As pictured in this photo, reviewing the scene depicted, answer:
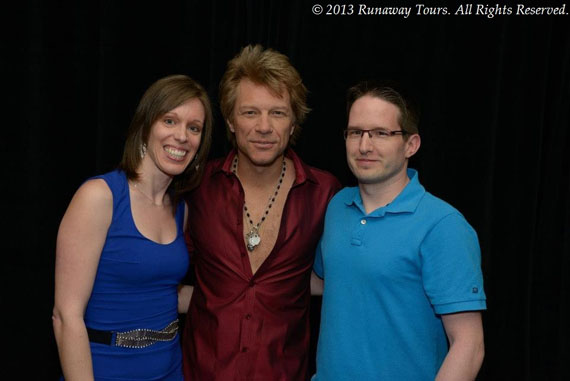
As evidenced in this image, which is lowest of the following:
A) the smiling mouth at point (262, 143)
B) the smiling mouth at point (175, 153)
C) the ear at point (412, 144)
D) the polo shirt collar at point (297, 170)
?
the polo shirt collar at point (297, 170)

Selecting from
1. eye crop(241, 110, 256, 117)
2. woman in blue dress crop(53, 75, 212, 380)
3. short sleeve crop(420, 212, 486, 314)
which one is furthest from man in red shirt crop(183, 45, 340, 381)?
short sleeve crop(420, 212, 486, 314)

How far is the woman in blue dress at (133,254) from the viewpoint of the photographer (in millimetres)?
1626

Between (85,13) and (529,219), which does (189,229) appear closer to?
(85,13)

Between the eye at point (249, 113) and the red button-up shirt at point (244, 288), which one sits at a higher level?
the eye at point (249, 113)

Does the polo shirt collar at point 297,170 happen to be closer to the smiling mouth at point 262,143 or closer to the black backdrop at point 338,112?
the smiling mouth at point 262,143

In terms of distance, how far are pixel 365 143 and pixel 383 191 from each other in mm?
166

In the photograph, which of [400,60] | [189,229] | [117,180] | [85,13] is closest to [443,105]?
[400,60]

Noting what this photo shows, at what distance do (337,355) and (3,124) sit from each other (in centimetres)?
193

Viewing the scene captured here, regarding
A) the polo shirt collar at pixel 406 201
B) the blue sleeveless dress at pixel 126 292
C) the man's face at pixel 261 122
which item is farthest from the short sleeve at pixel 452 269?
A: the blue sleeveless dress at pixel 126 292

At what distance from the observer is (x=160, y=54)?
2.57 m

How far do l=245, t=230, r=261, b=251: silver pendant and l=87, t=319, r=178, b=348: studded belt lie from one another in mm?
438

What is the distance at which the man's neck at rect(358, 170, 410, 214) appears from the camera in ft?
5.73

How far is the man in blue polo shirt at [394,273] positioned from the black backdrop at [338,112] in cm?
74

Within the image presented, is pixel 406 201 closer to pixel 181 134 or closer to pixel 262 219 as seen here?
pixel 262 219
